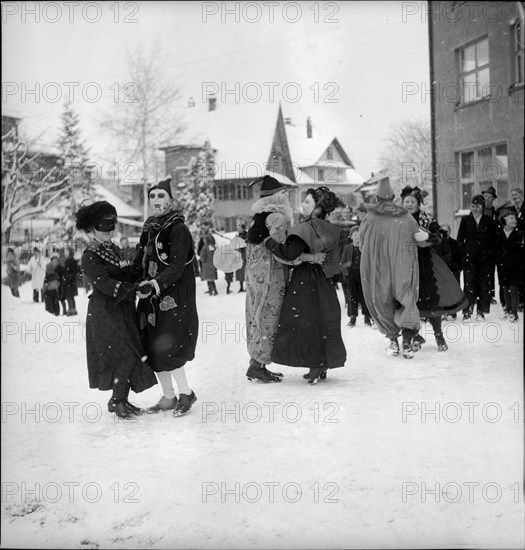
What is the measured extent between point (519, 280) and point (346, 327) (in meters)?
2.33

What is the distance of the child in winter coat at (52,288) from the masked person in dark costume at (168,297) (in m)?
7.15

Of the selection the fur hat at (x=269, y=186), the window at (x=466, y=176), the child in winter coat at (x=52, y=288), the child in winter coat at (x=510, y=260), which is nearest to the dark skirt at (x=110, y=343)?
the fur hat at (x=269, y=186)

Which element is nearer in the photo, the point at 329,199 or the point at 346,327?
the point at 329,199

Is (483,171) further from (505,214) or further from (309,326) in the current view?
(309,326)

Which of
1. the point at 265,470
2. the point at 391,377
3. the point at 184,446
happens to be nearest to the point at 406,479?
the point at 265,470

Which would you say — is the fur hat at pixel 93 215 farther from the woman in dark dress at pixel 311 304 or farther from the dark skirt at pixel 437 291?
the dark skirt at pixel 437 291

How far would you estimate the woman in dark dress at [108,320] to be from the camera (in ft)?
15.5

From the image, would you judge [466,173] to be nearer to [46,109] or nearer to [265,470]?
[46,109]

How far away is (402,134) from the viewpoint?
35281 mm

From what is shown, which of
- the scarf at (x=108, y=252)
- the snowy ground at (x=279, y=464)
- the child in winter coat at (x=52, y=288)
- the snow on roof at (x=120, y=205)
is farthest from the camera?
the snow on roof at (x=120, y=205)

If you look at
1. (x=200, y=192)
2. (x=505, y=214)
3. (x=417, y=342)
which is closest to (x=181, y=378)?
(x=417, y=342)

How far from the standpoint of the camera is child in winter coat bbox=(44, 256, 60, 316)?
459 inches

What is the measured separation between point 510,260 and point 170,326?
17.0 ft

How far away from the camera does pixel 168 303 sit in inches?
194
